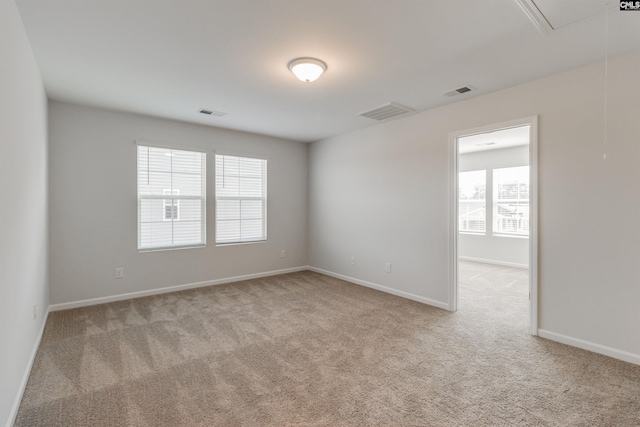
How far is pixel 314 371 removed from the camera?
2.41 metres

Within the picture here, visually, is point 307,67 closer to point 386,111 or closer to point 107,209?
point 386,111

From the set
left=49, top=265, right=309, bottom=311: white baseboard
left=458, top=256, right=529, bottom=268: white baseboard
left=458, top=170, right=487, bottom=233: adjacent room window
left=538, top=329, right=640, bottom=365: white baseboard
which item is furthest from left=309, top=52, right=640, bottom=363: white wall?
left=458, top=170, right=487, bottom=233: adjacent room window

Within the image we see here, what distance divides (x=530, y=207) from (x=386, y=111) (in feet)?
6.77

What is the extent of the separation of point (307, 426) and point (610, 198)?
3.10 metres

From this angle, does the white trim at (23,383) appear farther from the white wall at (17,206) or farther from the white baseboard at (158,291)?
the white baseboard at (158,291)

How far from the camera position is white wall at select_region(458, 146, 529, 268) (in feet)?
21.2

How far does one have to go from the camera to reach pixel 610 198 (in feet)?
8.71

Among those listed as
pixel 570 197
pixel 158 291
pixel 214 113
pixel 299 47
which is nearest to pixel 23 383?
pixel 158 291

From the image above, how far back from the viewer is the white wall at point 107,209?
3.79 meters

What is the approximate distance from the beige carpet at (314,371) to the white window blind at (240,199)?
1.62 metres

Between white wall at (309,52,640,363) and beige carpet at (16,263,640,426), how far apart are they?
37cm

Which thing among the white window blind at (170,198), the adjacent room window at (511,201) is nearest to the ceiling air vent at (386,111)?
the white window blind at (170,198)

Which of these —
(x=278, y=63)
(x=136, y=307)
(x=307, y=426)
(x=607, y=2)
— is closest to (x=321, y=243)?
(x=136, y=307)

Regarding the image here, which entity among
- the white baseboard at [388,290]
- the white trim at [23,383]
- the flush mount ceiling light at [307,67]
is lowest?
the white trim at [23,383]
